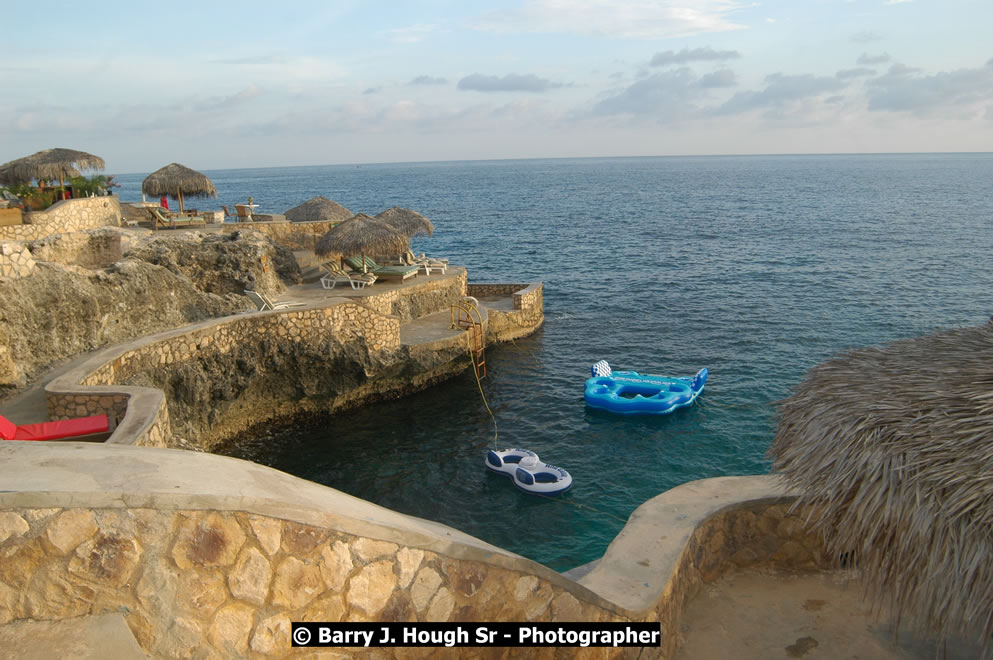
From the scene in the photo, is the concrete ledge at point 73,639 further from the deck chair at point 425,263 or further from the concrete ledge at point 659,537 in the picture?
the deck chair at point 425,263

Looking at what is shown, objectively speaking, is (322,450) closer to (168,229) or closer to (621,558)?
(621,558)

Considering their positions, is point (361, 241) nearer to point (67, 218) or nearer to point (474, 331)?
point (474, 331)

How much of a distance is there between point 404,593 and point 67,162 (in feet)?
83.2

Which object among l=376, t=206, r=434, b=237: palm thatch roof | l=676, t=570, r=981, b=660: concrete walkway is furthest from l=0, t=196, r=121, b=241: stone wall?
l=676, t=570, r=981, b=660: concrete walkway

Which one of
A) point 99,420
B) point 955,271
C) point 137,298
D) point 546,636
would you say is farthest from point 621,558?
point 955,271

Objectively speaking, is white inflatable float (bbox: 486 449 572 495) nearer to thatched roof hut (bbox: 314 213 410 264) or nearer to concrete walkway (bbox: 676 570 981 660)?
concrete walkway (bbox: 676 570 981 660)

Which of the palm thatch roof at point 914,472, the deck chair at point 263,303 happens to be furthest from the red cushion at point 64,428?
the palm thatch roof at point 914,472

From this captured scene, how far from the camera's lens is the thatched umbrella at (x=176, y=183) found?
90.0 feet

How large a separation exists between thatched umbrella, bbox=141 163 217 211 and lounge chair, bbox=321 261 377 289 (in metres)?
8.58

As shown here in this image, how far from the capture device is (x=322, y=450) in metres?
16.4

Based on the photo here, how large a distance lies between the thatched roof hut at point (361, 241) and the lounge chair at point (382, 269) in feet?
2.55

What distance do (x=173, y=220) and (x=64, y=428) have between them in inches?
→ 774

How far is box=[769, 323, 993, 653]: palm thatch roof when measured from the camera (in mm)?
4488

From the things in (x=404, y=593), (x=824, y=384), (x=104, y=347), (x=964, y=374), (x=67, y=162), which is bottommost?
(x=104, y=347)
